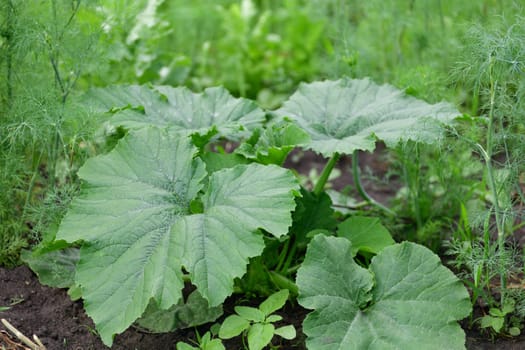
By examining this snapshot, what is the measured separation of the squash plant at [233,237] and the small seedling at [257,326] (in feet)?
0.35

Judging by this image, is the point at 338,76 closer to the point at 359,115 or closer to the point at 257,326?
the point at 359,115

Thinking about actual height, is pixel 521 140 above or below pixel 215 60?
above

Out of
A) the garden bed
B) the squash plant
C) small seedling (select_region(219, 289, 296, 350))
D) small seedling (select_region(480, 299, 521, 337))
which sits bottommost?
the garden bed

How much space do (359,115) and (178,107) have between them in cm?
85

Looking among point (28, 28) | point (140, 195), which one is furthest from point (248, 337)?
point (28, 28)

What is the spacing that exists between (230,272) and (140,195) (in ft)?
1.70

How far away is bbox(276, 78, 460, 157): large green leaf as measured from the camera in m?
2.77

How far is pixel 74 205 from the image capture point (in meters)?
2.52

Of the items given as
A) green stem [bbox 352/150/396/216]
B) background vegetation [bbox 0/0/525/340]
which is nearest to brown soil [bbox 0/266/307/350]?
background vegetation [bbox 0/0/525/340]

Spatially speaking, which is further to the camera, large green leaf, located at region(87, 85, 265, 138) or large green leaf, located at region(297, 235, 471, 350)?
large green leaf, located at region(87, 85, 265, 138)

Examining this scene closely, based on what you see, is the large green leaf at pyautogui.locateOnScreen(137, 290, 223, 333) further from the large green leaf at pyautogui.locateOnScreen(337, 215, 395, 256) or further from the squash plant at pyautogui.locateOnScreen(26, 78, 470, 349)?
the large green leaf at pyautogui.locateOnScreen(337, 215, 395, 256)

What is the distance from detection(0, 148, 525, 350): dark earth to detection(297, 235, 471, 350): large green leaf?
0.28 metres

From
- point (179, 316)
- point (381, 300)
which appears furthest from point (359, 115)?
point (179, 316)

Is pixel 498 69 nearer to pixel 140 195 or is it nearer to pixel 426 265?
pixel 426 265
